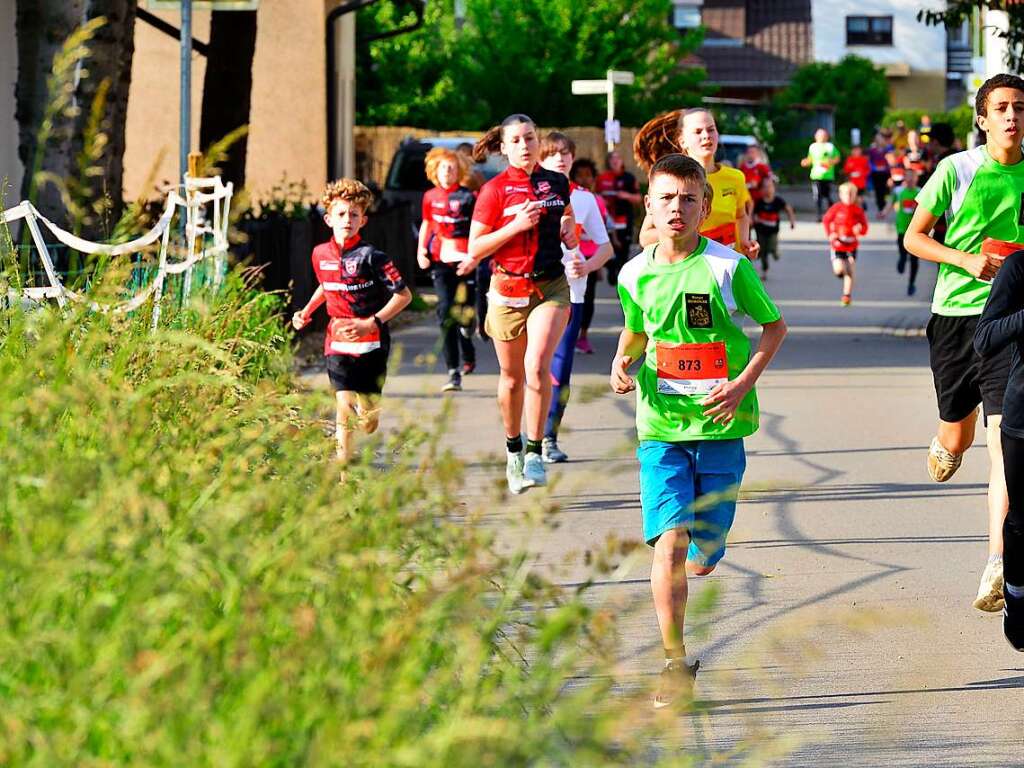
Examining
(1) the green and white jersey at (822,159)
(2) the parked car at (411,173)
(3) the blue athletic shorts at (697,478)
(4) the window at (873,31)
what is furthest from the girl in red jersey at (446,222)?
(4) the window at (873,31)

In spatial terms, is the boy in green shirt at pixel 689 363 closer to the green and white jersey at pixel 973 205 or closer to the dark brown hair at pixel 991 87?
the green and white jersey at pixel 973 205

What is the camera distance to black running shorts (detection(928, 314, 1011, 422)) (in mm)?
7578

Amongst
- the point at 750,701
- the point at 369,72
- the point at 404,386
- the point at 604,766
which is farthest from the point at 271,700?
the point at 369,72

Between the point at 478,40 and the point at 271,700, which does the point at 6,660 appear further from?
the point at 478,40

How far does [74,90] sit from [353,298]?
5.35 m

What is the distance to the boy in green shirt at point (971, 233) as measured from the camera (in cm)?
750

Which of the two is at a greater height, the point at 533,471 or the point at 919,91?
the point at 919,91

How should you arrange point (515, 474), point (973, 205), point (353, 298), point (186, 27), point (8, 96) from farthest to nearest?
point (8, 96) → point (186, 27) → point (515, 474) → point (353, 298) → point (973, 205)

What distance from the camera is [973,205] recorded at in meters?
7.62

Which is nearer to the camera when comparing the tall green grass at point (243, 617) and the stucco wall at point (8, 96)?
the tall green grass at point (243, 617)

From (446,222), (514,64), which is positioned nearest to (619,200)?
(446,222)

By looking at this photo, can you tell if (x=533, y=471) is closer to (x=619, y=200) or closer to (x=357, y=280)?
(x=357, y=280)

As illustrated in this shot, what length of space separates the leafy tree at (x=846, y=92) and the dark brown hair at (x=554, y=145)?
62.5 metres

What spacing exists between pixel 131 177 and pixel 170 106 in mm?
1169
